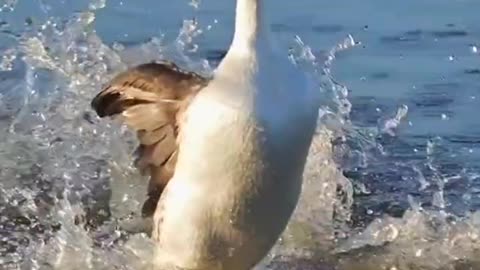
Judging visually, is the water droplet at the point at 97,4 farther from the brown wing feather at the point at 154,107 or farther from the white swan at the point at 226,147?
the white swan at the point at 226,147

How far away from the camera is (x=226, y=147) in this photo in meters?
6.28

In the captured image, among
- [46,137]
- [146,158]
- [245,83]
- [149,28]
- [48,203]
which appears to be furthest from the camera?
[149,28]

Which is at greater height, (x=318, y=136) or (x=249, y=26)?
(x=249, y=26)

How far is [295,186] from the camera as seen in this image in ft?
21.5

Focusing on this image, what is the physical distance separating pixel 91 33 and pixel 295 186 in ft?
12.7

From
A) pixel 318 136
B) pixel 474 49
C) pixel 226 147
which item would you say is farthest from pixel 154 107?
pixel 474 49

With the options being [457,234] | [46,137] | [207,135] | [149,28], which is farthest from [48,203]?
[149,28]

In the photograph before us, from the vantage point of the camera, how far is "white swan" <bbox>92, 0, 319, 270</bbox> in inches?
244

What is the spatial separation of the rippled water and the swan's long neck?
1434mm

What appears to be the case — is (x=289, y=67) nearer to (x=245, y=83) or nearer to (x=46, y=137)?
(x=245, y=83)

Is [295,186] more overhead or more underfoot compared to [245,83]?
more underfoot

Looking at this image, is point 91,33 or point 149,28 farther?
point 149,28

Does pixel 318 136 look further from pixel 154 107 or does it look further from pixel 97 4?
pixel 97 4

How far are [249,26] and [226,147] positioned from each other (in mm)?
500
